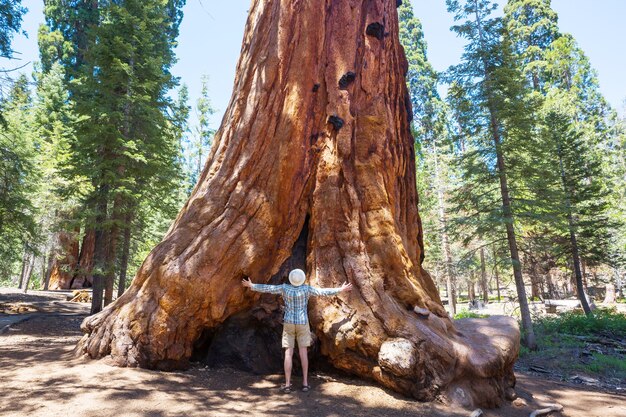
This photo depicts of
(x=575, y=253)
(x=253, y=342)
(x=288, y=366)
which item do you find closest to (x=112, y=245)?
(x=253, y=342)

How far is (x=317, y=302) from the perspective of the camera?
5.21m

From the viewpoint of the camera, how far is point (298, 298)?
192 inches

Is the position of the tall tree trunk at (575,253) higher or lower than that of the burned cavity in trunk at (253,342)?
higher

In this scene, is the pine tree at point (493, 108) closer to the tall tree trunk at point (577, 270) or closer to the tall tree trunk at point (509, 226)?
the tall tree trunk at point (509, 226)

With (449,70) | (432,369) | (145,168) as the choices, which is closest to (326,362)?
(432,369)

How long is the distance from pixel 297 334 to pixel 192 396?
147 cm

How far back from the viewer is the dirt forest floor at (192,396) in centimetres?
352

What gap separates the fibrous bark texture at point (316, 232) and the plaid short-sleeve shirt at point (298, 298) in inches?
13.6

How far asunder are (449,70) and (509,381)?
12200 millimetres

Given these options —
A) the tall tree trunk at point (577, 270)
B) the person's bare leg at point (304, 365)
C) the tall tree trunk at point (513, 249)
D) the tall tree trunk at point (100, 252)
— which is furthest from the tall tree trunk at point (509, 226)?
the tall tree trunk at point (100, 252)

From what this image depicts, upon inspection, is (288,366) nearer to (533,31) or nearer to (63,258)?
(63,258)

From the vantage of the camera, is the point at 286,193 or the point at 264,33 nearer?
the point at 286,193

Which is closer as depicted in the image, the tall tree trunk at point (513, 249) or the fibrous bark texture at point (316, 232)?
the fibrous bark texture at point (316, 232)

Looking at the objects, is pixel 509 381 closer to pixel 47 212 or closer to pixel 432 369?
pixel 432 369
